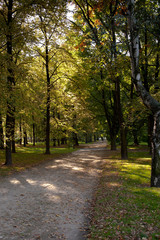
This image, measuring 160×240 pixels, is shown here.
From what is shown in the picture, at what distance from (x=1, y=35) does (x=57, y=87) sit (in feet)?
28.3

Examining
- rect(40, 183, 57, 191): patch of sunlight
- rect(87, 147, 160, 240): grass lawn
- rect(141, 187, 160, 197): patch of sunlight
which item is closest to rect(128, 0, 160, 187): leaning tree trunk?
rect(141, 187, 160, 197): patch of sunlight

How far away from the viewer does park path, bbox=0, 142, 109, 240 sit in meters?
4.48

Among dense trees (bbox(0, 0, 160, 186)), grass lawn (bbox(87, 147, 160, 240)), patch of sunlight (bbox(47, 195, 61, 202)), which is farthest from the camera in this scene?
dense trees (bbox(0, 0, 160, 186))

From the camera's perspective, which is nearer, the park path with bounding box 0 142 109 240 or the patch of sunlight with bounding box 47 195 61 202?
the park path with bounding box 0 142 109 240

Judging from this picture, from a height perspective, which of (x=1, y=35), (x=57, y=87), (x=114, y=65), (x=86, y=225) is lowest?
(x=86, y=225)

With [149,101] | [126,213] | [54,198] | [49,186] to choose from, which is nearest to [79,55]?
[149,101]

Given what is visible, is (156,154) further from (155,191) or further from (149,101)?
(149,101)

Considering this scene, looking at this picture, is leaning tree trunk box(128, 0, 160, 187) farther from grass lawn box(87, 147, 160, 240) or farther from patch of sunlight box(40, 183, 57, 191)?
patch of sunlight box(40, 183, 57, 191)

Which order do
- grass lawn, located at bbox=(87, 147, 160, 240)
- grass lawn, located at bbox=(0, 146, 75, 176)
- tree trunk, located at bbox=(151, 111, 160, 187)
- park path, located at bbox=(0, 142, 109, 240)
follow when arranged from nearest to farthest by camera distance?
grass lawn, located at bbox=(87, 147, 160, 240), park path, located at bbox=(0, 142, 109, 240), tree trunk, located at bbox=(151, 111, 160, 187), grass lawn, located at bbox=(0, 146, 75, 176)

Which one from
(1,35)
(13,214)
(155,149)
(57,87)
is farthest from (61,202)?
(57,87)

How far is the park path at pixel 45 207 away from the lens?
14.7 feet

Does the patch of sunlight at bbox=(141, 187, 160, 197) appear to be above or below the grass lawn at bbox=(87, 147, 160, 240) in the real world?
above

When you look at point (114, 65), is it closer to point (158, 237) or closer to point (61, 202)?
point (61, 202)

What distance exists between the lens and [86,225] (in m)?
4.91
